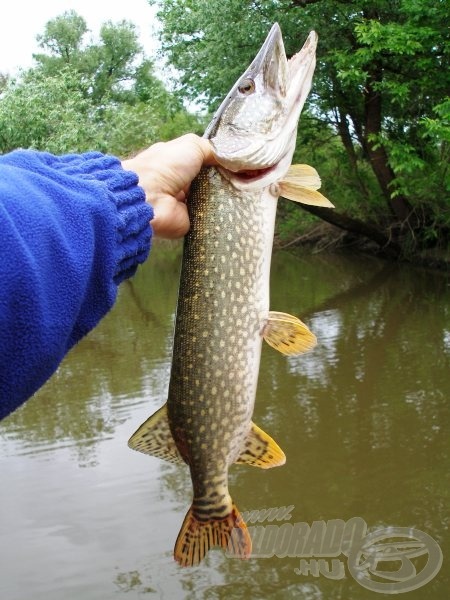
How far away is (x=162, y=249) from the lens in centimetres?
2923

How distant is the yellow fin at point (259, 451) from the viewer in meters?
2.37

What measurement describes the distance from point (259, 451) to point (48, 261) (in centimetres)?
126

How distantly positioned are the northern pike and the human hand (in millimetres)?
110

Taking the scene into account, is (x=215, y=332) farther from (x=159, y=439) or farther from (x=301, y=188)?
(x=301, y=188)

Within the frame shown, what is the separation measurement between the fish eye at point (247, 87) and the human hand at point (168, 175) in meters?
0.31

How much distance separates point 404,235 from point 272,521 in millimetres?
14470

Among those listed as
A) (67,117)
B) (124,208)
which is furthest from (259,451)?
(67,117)

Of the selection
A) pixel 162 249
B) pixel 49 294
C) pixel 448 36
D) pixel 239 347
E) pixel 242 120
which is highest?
pixel 448 36

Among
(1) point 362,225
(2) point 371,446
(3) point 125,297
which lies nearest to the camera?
(2) point 371,446

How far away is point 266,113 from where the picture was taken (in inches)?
97.3

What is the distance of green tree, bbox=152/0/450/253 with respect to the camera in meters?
14.2

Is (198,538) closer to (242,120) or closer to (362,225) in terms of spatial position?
(242,120)

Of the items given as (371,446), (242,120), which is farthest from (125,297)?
(242,120)

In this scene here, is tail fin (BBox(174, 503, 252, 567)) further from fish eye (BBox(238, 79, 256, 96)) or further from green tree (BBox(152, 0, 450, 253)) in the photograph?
green tree (BBox(152, 0, 450, 253))
